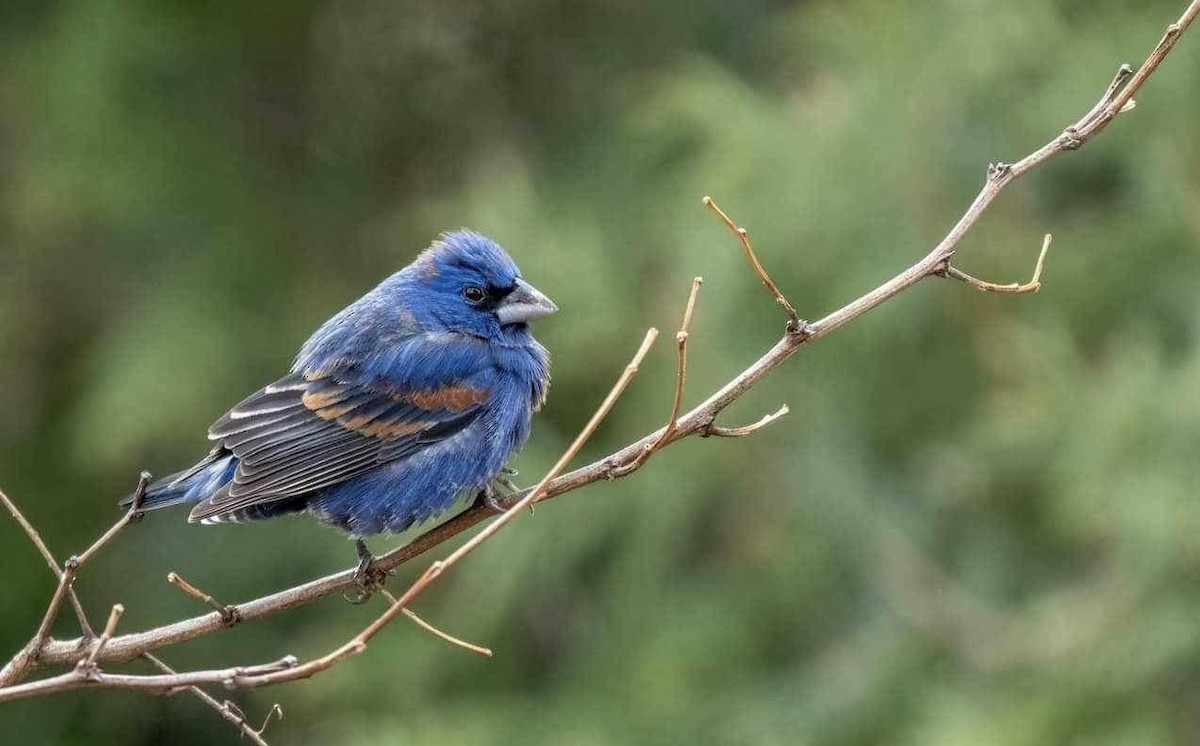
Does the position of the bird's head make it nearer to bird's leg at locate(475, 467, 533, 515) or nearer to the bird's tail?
bird's leg at locate(475, 467, 533, 515)

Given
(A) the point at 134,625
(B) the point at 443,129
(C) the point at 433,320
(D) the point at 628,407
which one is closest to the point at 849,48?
(D) the point at 628,407

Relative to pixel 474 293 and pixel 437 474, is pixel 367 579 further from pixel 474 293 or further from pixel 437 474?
pixel 474 293

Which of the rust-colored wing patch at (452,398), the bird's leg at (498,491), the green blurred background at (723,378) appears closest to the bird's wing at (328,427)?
the rust-colored wing patch at (452,398)

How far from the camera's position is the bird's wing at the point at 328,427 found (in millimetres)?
4711

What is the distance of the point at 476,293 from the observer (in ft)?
16.9

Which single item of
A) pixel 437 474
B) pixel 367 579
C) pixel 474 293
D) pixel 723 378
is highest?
pixel 723 378

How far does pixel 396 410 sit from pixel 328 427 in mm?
213

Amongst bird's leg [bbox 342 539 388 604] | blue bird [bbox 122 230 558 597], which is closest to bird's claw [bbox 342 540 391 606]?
bird's leg [bbox 342 539 388 604]

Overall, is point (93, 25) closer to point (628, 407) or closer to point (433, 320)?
point (628, 407)

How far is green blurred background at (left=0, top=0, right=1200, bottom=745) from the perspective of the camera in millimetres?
7359

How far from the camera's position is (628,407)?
8219 millimetres

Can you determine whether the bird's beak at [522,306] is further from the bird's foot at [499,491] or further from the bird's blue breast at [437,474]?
the bird's foot at [499,491]

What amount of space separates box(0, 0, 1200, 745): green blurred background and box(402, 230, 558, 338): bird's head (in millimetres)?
2827

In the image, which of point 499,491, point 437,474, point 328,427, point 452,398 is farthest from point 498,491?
point 328,427
